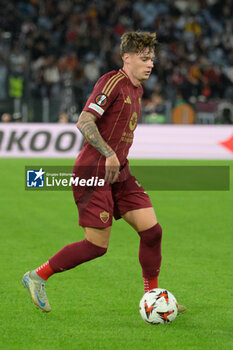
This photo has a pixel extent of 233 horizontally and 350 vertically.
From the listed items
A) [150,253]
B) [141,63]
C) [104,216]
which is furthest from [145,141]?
[104,216]

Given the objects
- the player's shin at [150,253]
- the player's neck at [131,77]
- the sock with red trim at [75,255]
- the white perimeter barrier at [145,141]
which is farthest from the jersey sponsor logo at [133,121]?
the white perimeter barrier at [145,141]

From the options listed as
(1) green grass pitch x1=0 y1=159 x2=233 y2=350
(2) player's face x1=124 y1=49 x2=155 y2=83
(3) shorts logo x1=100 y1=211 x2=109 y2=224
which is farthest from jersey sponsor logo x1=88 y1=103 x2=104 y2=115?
(1) green grass pitch x1=0 y1=159 x2=233 y2=350

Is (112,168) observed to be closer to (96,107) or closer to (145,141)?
(96,107)

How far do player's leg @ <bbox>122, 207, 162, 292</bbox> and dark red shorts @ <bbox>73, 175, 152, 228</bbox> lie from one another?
0.06m

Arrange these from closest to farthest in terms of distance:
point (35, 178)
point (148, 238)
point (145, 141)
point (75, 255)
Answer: point (75, 255) < point (148, 238) < point (35, 178) < point (145, 141)

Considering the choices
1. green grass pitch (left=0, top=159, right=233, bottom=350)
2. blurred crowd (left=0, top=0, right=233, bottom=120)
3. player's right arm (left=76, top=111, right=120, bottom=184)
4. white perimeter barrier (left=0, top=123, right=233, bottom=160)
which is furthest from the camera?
blurred crowd (left=0, top=0, right=233, bottom=120)

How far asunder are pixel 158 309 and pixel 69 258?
77 cm

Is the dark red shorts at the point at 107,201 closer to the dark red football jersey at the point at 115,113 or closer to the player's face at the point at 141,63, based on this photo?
the dark red football jersey at the point at 115,113

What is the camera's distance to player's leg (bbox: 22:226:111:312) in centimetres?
563

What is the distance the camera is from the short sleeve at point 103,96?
5.47m

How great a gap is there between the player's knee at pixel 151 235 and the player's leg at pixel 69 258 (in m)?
0.30

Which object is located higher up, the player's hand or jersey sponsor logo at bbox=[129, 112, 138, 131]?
jersey sponsor logo at bbox=[129, 112, 138, 131]

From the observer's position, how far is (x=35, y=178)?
6875mm

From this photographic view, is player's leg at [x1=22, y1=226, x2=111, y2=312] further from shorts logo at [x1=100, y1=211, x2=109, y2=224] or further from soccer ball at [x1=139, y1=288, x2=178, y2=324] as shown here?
soccer ball at [x1=139, y1=288, x2=178, y2=324]
